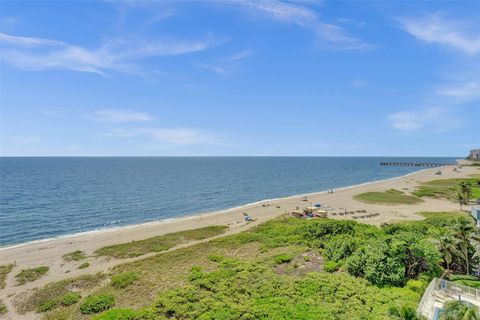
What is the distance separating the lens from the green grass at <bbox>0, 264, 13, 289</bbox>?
34094 mm

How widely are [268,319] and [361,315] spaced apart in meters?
7.47

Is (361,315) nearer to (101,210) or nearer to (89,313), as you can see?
(89,313)

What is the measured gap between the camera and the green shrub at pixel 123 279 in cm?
3161

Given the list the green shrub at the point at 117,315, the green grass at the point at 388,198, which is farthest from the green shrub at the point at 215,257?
the green grass at the point at 388,198

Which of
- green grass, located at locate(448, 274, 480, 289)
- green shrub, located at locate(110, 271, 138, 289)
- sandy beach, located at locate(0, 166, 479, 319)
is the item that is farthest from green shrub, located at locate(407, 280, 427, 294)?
sandy beach, located at locate(0, 166, 479, 319)

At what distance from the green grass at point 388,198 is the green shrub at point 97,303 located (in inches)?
2959

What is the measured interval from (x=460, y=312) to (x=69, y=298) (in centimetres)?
3281

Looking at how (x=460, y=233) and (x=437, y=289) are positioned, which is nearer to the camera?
(x=437, y=289)

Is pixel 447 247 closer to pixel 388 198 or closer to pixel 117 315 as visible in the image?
pixel 117 315

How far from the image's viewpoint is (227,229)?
5684 cm

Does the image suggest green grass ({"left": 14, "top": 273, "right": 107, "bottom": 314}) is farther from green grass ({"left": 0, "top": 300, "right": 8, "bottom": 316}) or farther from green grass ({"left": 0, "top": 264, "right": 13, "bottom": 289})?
green grass ({"left": 0, "top": 264, "right": 13, "bottom": 289})

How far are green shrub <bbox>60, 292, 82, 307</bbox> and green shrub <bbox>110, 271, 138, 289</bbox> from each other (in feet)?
11.8

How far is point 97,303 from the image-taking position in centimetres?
2781

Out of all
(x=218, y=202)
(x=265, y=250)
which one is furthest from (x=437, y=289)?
(x=218, y=202)
